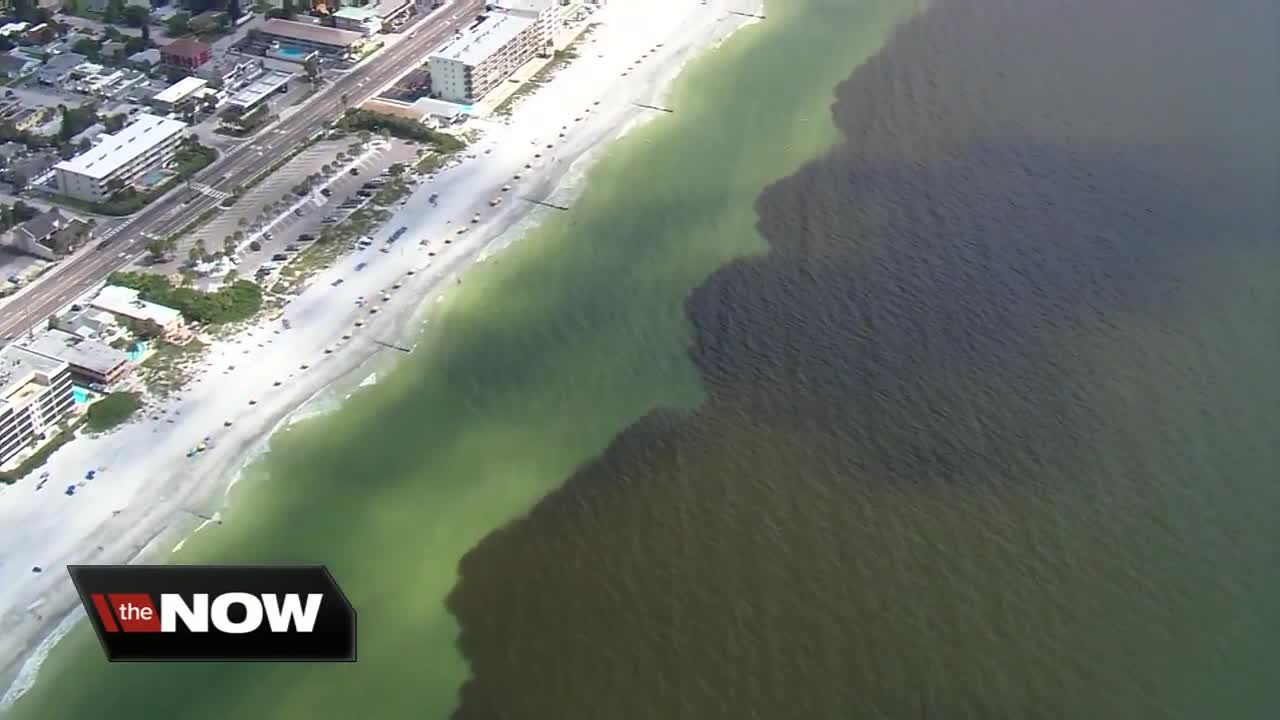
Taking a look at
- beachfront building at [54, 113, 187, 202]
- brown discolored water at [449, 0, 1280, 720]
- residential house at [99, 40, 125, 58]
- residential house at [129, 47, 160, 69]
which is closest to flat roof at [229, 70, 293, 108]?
beachfront building at [54, 113, 187, 202]

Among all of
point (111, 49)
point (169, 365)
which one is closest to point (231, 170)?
point (169, 365)

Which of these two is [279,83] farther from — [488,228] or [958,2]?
[958,2]

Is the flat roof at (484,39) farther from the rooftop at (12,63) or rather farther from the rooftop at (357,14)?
the rooftop at (12,63)

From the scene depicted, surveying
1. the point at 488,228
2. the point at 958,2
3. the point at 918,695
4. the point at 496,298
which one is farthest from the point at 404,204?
the point at 958,2

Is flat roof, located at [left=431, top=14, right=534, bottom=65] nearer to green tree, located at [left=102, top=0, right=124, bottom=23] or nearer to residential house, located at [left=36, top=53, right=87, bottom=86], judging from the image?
residential house, located at [left=36, top=53, right=87, bottom=86]

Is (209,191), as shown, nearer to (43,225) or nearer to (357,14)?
(43,225)

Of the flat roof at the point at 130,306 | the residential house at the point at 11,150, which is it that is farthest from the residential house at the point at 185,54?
the flat roof at the point at 130,306
